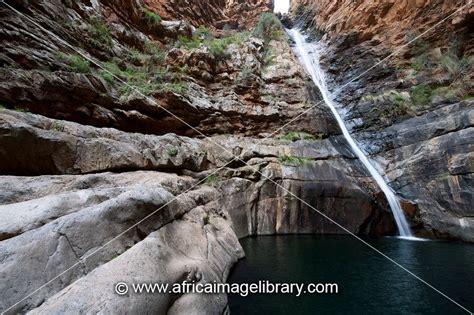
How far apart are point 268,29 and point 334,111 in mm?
10255

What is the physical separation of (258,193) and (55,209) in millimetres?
9252

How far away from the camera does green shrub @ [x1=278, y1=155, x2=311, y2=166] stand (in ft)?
43.8

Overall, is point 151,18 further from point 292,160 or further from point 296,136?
point 292,160

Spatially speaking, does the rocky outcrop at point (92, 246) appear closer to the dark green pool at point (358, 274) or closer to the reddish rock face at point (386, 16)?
the dark green pool at point (358, 274)

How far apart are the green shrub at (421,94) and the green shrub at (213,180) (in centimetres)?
1123

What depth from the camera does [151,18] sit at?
1659 cm

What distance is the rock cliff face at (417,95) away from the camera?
11164 mm

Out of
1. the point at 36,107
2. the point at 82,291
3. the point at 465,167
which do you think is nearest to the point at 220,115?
the point at 36,107

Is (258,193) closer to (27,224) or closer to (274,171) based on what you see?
(274,171)

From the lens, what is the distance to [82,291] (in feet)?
9.90

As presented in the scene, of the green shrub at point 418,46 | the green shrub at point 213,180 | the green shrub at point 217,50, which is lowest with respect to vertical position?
the green shrub at point 213,180

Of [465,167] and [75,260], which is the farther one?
[465,167]

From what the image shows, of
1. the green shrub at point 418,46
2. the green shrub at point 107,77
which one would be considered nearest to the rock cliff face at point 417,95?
the green shrub at point 418,46

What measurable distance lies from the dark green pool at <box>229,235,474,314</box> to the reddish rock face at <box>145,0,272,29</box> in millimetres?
17188
